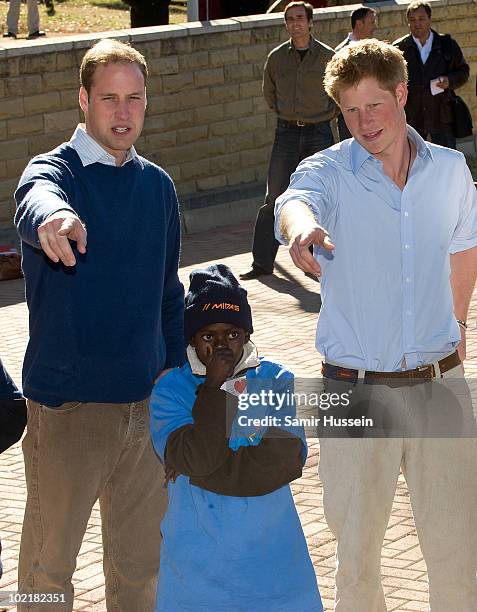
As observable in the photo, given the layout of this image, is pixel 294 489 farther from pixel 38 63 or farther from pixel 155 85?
pixel 155 85

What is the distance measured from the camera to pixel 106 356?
4699 mm

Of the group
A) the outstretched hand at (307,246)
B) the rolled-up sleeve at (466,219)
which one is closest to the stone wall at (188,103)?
the rolled-up sleeve at (466,219)

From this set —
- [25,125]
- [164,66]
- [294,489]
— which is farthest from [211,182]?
[294,489]

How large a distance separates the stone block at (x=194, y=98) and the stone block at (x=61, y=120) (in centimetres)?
172

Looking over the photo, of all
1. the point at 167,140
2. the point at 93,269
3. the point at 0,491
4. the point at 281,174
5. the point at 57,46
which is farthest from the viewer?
the point at 167,140

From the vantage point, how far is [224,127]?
17.7 metres

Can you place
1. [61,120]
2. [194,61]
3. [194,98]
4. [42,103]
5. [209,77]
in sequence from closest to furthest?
[42,103], [61,120], [194,61], [194,98], [209,77]

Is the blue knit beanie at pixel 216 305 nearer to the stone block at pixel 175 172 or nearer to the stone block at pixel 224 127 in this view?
the stone block at pixel 175 172

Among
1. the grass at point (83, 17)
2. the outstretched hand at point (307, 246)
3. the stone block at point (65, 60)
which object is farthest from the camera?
the grass at point (83, 17)

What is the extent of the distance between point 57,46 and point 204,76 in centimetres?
241

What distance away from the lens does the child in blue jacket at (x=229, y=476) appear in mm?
4406

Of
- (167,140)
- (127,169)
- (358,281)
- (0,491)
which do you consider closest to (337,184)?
(358,281)

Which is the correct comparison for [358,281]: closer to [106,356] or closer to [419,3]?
[106,356]

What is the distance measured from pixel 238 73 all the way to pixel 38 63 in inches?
126
